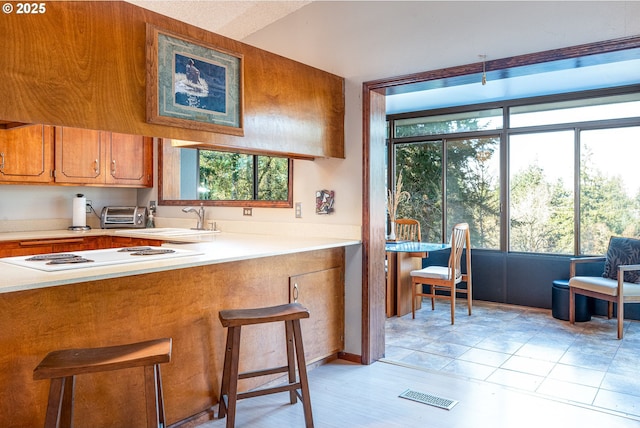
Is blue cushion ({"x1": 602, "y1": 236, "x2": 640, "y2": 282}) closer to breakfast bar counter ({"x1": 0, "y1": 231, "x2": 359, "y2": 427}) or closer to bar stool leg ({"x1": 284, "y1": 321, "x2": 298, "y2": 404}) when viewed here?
breakfast bar counter ({"x1": 0, "y1": 231, "x2": 359, "y2": 427})

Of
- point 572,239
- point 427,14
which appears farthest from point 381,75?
point 572,239

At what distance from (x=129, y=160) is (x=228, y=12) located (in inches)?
72.7

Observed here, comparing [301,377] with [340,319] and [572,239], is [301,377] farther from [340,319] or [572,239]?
[572,239]

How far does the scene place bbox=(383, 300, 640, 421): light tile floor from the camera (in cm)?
290

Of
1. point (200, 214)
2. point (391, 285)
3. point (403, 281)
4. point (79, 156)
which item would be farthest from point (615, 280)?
point (79, 156)

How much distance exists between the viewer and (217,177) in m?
4.83

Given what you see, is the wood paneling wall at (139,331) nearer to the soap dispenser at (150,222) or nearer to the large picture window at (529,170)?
the soap dispenser at (150,222)

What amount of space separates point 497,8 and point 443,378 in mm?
2321

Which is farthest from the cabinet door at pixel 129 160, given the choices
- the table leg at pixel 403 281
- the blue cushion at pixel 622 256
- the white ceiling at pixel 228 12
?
the blue cushion at pixel 622 256

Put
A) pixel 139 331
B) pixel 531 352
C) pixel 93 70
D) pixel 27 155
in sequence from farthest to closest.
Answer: pixel 27 155, pixel 531 352, pixel 139 331, pixel 93 70

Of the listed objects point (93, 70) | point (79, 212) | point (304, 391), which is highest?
point (93, 70)

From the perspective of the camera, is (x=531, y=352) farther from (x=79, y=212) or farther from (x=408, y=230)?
(x=79, y=212)

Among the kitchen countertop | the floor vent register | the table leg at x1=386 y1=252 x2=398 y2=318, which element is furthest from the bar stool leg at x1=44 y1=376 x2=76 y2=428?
the table leg at x1=386 y1=252 x2=398 y2=318

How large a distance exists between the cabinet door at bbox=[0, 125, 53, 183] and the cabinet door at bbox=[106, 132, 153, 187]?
55cm
